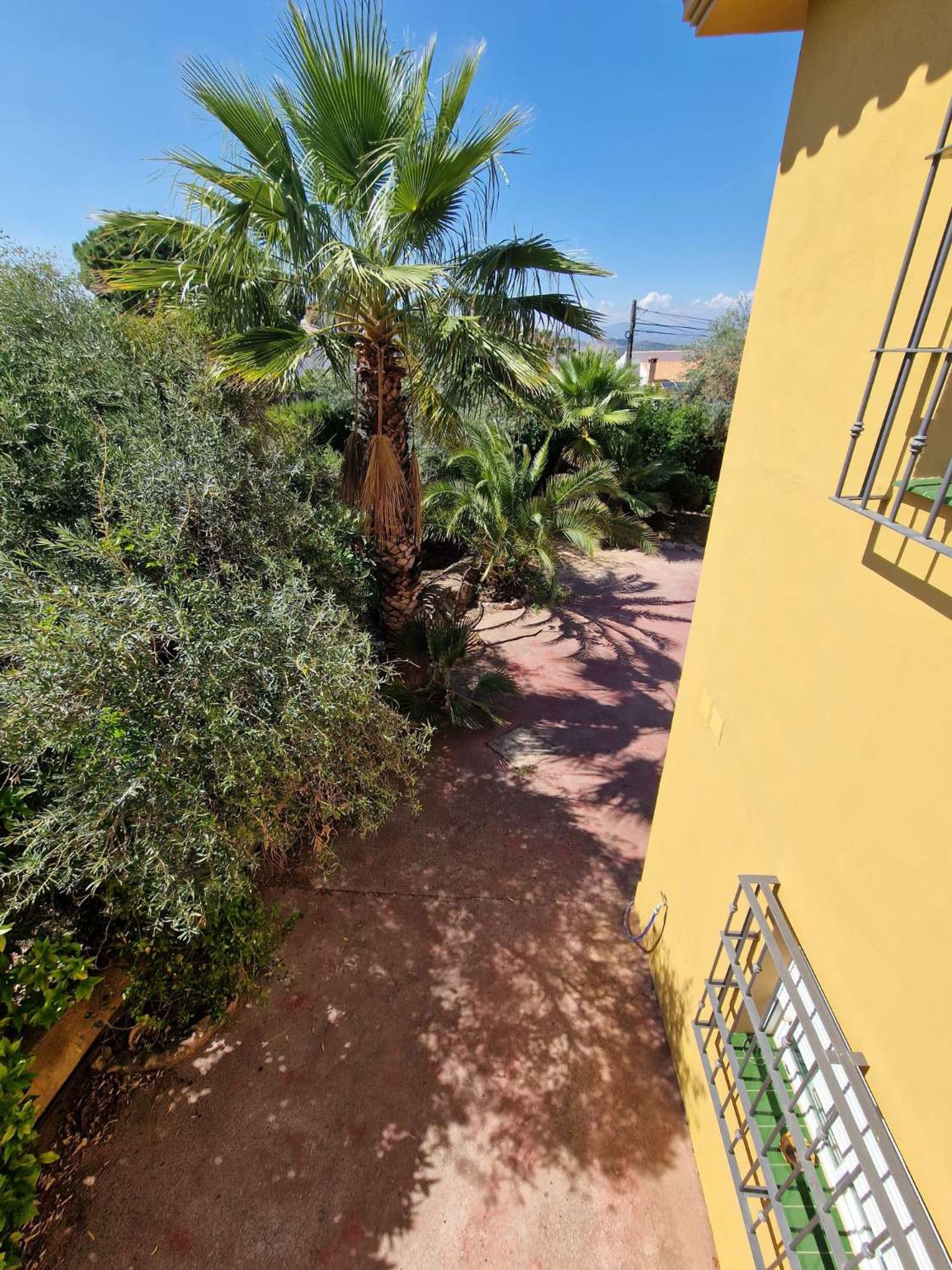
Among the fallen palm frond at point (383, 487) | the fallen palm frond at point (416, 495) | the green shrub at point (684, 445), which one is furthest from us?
the green shrub at point (684, 445)

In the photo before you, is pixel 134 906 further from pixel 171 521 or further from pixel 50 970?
pixel 171 521

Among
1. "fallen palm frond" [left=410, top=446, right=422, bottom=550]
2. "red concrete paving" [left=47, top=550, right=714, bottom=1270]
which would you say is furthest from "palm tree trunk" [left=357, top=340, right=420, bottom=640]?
"red concrete paving" [left=47, top=550, right=714, bottom=1270]

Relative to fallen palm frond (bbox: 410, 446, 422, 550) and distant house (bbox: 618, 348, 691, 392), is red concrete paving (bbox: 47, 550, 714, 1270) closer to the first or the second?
fallen palm frond (bbox: 410, 446, 422, 550)

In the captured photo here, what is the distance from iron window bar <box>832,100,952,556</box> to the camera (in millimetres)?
1596

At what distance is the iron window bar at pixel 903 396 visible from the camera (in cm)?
160

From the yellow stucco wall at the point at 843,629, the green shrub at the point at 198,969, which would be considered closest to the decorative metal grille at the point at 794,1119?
the yellow stucco wall at the point at 843,629

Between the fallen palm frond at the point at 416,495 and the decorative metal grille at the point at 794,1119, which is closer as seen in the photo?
the decorative metal grille at the point at 794,1119

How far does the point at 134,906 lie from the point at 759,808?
3.51 m

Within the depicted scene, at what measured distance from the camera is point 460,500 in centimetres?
1017

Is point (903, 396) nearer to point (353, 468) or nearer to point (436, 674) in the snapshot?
point (353, 468)

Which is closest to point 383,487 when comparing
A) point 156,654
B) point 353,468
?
point 353,468

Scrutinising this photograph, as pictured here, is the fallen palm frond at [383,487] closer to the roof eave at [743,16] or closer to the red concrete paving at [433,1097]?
the red concrete paving at [433,1097]

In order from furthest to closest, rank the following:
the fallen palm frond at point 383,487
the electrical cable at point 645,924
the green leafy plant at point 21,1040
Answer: the fallen palm frond at point 383,487 < the electrical cable at point 645,924 < the green leafy plant at point 21,1040

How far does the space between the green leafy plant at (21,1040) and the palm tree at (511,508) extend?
7524 millimetres
